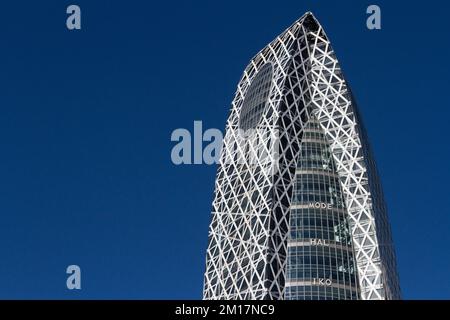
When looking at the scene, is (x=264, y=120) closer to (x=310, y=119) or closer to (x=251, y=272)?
(x=310, y=119)

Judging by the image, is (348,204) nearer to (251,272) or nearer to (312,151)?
(312,151)

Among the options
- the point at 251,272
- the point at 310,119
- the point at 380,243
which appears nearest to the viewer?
the point at 251,272

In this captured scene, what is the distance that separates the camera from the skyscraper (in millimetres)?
125438

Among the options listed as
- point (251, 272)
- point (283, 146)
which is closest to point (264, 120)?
point (283, 146)

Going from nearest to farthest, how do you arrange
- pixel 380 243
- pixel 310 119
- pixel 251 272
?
pixel 251 272, pixel 380 243, pixel 310 119

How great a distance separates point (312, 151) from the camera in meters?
140

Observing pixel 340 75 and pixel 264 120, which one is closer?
pixel 264 120

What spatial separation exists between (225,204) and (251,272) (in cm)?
1940

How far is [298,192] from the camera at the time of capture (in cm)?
13550

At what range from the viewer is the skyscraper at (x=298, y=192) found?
125 meters
